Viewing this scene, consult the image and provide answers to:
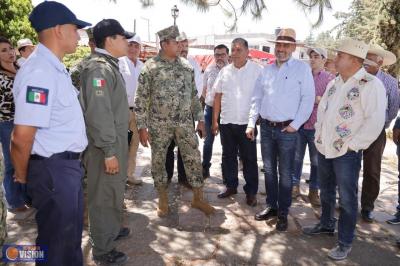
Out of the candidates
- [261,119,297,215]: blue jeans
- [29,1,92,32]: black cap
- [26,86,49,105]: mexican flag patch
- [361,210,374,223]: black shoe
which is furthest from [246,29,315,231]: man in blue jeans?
[26,86,49,105]: mexican flag patch

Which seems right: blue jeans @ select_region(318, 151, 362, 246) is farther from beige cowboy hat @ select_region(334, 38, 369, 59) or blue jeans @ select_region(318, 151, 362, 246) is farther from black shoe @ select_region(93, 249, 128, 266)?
black shoe @ select_region(93, 249, 128, 266)

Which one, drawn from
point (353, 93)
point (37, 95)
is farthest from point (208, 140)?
point (37, 95)

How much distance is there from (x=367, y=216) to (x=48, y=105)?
12.5ft

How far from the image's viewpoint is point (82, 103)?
115 inches

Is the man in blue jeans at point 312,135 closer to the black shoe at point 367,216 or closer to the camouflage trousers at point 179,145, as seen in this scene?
the black shoe at point 367,216

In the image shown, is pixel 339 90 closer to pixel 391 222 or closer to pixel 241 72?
pixel 241 72

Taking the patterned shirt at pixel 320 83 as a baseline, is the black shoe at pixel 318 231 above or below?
below

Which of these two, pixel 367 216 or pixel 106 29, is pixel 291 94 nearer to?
pixel 367 216

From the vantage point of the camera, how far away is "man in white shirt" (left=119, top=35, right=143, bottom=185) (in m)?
5.04

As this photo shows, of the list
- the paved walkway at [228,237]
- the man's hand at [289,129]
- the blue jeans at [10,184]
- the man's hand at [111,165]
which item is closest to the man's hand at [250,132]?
the man's hand at [289,129]

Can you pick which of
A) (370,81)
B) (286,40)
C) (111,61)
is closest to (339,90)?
(370,81)

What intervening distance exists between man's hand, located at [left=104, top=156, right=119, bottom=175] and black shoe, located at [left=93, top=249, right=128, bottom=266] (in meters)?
0.77

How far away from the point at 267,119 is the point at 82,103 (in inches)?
79.6

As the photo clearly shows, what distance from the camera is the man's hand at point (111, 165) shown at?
9.50ft
